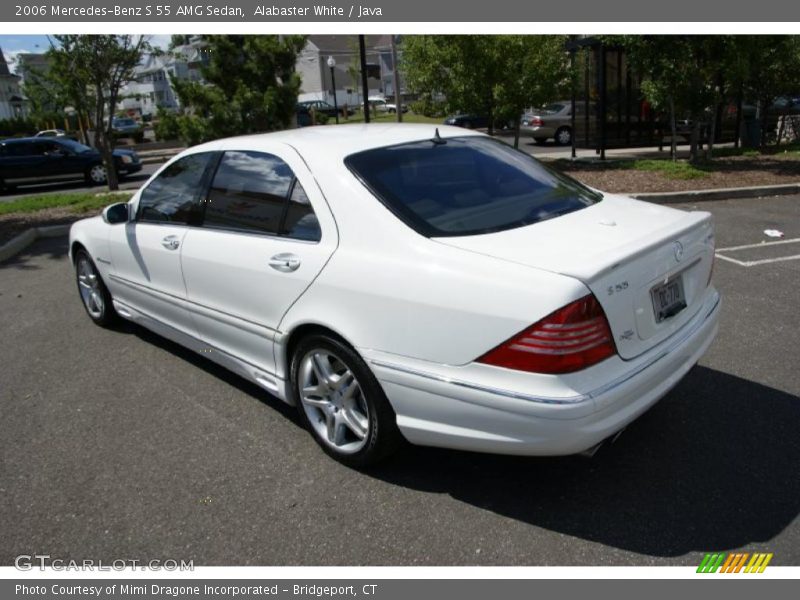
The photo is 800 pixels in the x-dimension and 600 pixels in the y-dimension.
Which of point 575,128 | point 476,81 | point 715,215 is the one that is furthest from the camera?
point 575,128

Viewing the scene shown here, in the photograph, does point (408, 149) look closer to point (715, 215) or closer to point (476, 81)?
point (715, 215)

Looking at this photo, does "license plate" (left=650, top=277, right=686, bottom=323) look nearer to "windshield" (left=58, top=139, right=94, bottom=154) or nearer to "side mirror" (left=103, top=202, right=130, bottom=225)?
"side mirror" (left=103, top=202, right=130, bottom=225)

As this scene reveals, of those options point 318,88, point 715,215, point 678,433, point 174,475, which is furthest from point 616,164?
point 318,88

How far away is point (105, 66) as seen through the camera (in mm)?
12602

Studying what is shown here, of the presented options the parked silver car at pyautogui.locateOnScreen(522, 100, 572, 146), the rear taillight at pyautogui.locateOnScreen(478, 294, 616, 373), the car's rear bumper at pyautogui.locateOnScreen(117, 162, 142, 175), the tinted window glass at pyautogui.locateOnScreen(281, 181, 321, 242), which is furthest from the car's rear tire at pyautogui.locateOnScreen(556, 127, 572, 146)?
the rear taillight at pyautogui.locateOnScreen(478, 294, 616, 373)

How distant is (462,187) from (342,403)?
3.99ft

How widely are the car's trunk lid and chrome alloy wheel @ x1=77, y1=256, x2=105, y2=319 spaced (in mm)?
3666

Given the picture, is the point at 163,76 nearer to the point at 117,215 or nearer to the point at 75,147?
the point at 75,147

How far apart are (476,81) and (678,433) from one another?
11365 mm

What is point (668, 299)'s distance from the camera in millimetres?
2918

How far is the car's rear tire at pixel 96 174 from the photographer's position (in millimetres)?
18594

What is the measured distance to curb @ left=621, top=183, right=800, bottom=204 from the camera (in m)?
9.79

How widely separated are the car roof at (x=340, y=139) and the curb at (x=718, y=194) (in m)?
6.65

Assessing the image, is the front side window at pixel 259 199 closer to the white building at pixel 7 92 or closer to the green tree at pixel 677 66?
the green tree at pixel 677 66
